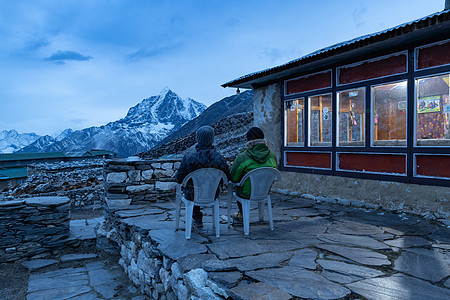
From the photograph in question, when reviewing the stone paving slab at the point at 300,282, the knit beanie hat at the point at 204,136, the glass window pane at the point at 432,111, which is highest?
the glass window pane at the point at 432,111

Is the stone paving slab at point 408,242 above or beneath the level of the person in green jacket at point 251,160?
beneath

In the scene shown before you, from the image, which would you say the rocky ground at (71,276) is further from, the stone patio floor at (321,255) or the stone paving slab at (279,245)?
the stone paving slab at (279,245)

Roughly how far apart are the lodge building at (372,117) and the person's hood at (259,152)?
9.37ft

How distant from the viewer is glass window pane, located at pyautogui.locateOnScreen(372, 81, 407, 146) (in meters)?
5.30

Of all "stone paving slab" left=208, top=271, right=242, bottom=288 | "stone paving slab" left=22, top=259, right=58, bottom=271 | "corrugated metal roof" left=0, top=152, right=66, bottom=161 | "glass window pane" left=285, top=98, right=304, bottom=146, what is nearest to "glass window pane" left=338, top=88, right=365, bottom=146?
"glass window pane" left=285, top=98, right=304, bottom=146

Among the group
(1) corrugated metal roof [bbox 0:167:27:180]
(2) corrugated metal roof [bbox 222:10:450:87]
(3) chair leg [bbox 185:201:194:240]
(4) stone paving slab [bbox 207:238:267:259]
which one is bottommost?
(1) corrugated metal roof [bbox 0:167:27:180]

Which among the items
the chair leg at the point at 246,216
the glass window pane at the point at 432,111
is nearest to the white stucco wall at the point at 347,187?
the glass window pane at the point at 432,111

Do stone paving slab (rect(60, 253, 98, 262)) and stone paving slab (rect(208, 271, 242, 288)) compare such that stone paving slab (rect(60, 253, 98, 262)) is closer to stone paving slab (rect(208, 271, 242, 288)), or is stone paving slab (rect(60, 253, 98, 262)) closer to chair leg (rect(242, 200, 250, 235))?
chair leg (rect(242, 200, 250, 235))

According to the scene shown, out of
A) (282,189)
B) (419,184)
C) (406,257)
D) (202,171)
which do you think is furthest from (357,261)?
(282,189)

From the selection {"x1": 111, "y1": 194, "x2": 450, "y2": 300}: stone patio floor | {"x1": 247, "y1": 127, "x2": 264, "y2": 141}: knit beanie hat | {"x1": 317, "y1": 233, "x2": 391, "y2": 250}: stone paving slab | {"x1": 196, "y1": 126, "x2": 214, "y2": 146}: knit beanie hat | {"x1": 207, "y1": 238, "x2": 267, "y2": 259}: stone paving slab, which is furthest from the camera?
{"x1": 247, "y1": 127, "x2": 264, "y2": 141}: knit beanie hat

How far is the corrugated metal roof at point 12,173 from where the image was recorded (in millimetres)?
26500

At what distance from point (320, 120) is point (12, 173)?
33119 millimetres

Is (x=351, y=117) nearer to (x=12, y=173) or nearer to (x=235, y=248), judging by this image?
(x=235, y=248)

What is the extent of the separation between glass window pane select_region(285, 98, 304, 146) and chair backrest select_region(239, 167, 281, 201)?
378 cm
